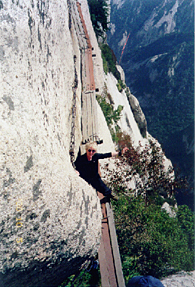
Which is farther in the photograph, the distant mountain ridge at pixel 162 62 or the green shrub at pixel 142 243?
the distant mountain ridge at pixel 162 62

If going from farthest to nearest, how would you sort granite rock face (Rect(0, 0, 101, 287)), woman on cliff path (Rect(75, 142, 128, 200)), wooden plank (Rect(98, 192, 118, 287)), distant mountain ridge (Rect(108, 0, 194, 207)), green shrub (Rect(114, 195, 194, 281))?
1. distant mountain ridge (Rect(108, 0, 194, 207))
2. green shrub (Rect(114, 195, 194, 281))
3. woman on cliff path (Rect(75, 142, 128, 200))
4. wooden plank (Rect(98, 192, 118, 287))
5. granite rock face (Rect(0, 0, 101, 287))

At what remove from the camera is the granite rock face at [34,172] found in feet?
7.00

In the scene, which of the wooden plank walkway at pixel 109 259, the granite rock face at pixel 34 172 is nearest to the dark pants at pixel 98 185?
the wooden plank walkway at pixel 109 259

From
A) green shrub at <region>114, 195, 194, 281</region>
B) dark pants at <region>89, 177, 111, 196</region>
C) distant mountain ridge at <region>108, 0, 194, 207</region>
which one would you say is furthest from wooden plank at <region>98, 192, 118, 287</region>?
distant mountain ridge at <region>108, 0, 194, 207</region>

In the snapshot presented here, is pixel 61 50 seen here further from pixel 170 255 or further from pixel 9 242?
pixel 170 255

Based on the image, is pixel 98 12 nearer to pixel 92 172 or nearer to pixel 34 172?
pixel 92 172

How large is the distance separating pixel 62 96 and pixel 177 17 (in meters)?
77.3

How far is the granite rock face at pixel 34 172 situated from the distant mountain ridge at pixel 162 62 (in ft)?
102

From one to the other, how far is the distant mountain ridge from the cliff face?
31.0 m

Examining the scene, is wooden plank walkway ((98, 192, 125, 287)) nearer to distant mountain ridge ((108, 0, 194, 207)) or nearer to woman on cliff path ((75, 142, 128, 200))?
woman on cliff path ((75, 142, 128, 200))

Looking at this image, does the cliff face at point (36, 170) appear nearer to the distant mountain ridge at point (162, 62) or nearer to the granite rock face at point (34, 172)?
the granite rock face at point (34, 172)

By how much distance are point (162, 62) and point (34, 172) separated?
55.5m

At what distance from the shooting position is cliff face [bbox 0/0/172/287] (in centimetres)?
214

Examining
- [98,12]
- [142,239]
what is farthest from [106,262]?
[98,12]
